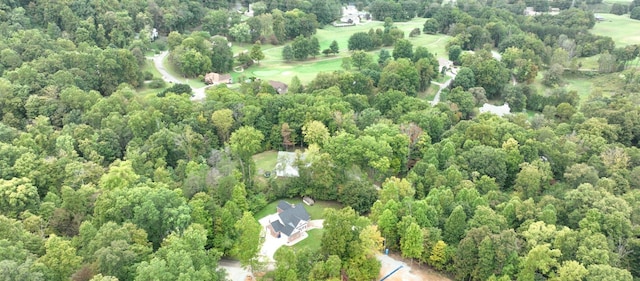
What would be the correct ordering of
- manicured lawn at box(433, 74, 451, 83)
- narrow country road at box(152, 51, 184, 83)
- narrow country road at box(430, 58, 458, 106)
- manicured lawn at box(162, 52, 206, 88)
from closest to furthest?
1. narrow country road at box(430, 58, 458, 106)
2. manicured lawn at box(162, 52, 206, 88)
3. narrow country road at box(152, 51, 184, 83)
4. manicured lawn at box(433, 74, 451, 83)

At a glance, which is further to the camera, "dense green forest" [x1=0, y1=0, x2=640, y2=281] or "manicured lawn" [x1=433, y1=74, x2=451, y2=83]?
"manicured lawn" [x1=433, y1=74, x2=451, y2=83]

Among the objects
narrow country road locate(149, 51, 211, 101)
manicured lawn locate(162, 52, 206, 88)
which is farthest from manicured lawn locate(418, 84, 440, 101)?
manicured lawn locate(162, 52, 206, 88)

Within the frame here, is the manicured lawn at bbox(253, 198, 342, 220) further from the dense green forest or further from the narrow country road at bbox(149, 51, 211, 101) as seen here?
the narrow country road at bbox(149, 51, 211, 101)

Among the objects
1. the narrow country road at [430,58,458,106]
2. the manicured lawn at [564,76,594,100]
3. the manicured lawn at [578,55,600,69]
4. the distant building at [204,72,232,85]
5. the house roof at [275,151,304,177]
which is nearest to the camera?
the house roof at [275,151,304,177]

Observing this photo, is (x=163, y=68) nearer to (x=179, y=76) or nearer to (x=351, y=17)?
(x=179, y=76)

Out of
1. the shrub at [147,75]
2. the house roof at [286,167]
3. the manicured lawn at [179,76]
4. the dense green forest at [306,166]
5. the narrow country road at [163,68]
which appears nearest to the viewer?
the dense green forest at [306,166]

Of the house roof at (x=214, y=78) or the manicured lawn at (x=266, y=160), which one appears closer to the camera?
the manicured lawn at (x=266, y=160)

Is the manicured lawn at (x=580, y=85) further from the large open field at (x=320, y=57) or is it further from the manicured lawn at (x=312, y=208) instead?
the manicured lawn at (x=312, y=208)

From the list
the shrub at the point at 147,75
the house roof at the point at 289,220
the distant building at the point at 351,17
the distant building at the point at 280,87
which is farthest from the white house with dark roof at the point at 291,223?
the distant building at the point at 351,17
